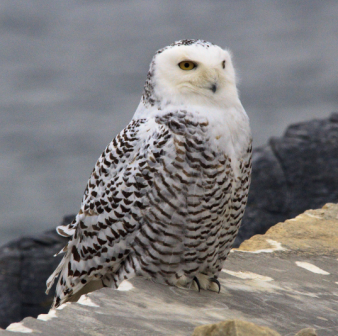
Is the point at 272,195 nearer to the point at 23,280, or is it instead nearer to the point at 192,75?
the point at 23,280

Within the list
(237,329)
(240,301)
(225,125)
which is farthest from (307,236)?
(237,329)

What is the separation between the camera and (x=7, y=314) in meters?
7.86

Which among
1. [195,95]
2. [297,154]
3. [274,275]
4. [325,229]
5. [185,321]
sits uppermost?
[297,154]

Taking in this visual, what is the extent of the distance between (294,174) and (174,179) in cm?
595

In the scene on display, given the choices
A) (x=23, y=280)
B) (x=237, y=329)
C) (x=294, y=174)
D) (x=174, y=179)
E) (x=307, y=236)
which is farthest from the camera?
(x=294, y=174)

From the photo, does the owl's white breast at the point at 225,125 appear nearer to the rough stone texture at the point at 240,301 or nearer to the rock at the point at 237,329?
the rough stone texture at the point at 240,301

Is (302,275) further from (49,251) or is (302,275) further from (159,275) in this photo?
(49,251)

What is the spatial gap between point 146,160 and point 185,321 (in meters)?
0.75

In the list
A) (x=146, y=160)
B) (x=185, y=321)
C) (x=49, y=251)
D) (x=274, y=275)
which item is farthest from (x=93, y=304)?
(x=49, y=251)

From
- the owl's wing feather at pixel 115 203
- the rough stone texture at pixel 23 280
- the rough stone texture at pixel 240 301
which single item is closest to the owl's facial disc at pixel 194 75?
the owl's wing feather at pixel 115 203

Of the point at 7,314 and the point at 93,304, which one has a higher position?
the point at 93,304

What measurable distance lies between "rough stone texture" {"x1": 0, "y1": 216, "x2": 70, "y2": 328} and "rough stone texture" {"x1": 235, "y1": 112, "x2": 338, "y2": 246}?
2860mm

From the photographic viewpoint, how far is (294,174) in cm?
820

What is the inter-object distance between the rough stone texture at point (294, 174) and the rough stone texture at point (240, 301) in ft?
14.2
